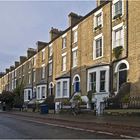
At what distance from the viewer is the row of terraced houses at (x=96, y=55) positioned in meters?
30.0

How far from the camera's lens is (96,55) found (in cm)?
3647

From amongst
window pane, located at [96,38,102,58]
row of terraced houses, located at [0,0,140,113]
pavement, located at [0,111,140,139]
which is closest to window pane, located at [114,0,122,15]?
row of terraced houses, located at [0,0,140,113]

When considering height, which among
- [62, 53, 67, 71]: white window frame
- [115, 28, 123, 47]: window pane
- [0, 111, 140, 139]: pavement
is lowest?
[0, 111, 140, 139]: pavement

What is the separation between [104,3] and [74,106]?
35.8 ft

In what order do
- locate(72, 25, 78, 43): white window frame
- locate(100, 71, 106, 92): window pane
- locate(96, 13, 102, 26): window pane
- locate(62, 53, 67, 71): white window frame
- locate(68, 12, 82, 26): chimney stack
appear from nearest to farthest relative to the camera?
locate(100, 71, 106, 92): window pane < locate(96, 13, 102, 26): window pane < locate(72, 25, 78, 43): white window frame < locate(68, 12, 82, 26): chimney stack < locate(62, 53, 67, 71): white window frame

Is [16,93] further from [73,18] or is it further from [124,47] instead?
[124,47]

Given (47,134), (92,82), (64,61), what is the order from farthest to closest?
1. (64,61)
2. (92,82)
3. (47,134)

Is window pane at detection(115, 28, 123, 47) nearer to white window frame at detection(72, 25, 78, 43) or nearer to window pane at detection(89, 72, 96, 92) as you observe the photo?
window pane at detection(89, 72, 96, 92)

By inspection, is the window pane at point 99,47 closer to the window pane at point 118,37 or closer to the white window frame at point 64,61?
the window pane at point 118,37

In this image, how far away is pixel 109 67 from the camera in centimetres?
3269

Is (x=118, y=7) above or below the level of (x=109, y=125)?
above

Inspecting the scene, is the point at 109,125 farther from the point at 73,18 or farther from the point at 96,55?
the point at 73,18

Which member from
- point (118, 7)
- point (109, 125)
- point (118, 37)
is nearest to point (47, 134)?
point (109, 125)

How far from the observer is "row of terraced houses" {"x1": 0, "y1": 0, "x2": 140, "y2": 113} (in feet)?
98.6
